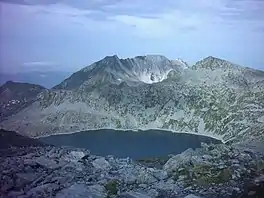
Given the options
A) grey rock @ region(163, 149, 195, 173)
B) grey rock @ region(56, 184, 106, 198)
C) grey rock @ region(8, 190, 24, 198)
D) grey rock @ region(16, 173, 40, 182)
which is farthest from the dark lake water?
grey rock @ region(8, 190, 24, 198)

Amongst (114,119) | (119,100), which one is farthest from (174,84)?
(114,119)

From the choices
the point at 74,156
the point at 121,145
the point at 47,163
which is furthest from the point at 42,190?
the point at 121,145

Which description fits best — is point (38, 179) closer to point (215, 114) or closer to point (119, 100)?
point (215, 114)

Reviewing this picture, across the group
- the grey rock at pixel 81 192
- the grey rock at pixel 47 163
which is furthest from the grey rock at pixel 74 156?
the grey rock at pixel 81 192

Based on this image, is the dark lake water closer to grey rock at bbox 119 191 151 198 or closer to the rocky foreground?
the rocky foreground

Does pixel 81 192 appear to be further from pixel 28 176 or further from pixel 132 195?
pixel 28 176

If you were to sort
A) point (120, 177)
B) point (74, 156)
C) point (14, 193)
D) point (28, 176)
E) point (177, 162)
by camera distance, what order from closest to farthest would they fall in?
point (14, 193)
point (28, 176)
point (120, 177)
point (74, 156)
point (177, 162)

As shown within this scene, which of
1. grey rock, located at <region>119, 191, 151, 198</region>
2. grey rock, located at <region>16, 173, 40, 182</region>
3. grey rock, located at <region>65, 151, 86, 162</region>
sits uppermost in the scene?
grey rock, located at <region>65, 151, 86, 162</region>
